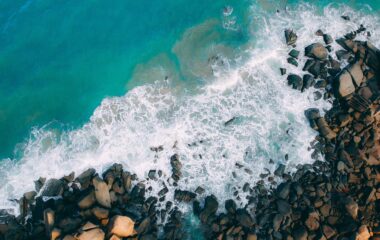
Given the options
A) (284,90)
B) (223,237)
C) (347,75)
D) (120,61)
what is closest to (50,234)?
(223,237)

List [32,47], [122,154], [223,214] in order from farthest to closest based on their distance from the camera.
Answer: [32,47] < [122,154] < [223,214]

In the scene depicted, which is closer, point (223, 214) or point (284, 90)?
point (223, 214)

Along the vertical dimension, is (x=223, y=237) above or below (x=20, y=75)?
below

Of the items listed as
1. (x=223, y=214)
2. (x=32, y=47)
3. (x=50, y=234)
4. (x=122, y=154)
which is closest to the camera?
(x=50, y=234)

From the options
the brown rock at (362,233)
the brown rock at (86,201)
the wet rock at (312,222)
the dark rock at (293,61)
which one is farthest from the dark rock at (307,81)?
the brown rock at (86,201)

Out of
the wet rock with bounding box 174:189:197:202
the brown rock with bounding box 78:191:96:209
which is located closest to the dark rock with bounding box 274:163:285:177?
the wet rock with bounding box 174:189:197:202

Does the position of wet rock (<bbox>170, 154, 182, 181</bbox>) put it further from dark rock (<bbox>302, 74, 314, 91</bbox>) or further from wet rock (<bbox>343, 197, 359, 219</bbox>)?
wet rock (<bbox>343, 197, 359, 219</bbox>)

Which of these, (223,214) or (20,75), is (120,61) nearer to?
(20,75)

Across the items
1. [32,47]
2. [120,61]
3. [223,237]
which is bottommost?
[223,237]
